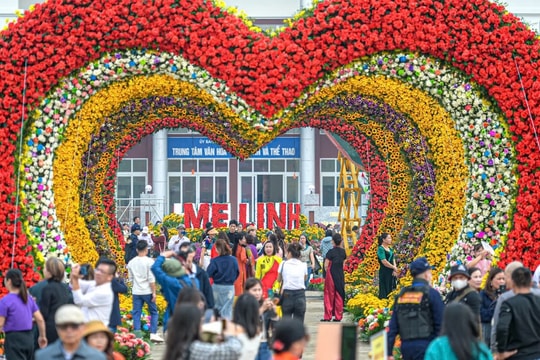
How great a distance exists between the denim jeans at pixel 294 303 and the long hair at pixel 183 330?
7.96 meters

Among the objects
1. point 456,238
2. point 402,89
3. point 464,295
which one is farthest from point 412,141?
point 464,295

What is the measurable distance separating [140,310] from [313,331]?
11.2 feet

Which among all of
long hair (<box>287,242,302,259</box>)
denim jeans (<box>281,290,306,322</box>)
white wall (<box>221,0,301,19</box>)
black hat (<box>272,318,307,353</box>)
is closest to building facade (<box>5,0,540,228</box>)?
white wall (<box>221,0,301,19</box>)

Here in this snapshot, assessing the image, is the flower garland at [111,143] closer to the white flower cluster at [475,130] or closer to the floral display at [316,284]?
the floral display at [316,284]

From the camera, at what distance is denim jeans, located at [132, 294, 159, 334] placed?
16.1 m

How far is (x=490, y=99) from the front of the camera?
52.0 ft

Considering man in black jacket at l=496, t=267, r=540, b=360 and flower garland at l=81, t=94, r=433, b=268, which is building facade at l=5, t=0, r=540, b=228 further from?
man in black jacket at l=496, t=267, r=540, b=360

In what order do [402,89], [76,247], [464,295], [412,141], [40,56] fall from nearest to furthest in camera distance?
1. [464,295]
2. [40,56]
3. [76,247]
4. [402,89]
5. [412,141]

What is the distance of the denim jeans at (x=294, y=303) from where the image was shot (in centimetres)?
1534

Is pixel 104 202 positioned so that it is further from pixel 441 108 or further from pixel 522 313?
pixel 522 313

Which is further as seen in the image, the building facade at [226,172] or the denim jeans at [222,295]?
the building facade at [226,172]

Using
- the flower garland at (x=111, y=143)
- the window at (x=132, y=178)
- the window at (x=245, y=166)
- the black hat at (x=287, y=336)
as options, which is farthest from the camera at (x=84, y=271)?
the window at (x=245, y=166)

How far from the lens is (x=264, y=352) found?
1038cm

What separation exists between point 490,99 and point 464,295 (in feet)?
19.3
